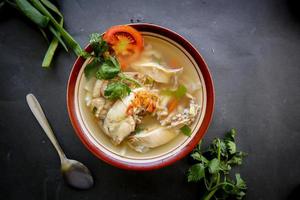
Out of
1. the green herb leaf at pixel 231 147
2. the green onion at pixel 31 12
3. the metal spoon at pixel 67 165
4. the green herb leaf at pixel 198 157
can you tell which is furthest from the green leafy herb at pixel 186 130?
the green onion at pixel 31 12

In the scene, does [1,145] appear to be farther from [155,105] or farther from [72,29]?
[155,105]

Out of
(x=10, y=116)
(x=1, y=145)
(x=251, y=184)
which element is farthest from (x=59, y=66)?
(x=251, y=184)

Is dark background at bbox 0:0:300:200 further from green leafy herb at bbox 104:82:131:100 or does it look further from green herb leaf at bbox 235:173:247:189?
green leafy herb at bbox 104:82:131:100

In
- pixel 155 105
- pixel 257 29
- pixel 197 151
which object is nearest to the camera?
pixel 155 105

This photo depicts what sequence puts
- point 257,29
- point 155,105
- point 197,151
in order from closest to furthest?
point 155,105 < point 197,151 < point 257,29

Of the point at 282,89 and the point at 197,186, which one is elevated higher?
the point at 282,89

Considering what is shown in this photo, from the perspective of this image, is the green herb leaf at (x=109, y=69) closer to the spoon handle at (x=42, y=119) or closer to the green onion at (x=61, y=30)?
the green onion at (x=61, y=30)

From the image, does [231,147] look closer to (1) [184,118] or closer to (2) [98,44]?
(1) [184,118]

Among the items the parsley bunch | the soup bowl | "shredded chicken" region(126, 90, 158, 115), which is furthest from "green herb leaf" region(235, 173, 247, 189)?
"shredded chicken" region(126, 90, 158, 115)
